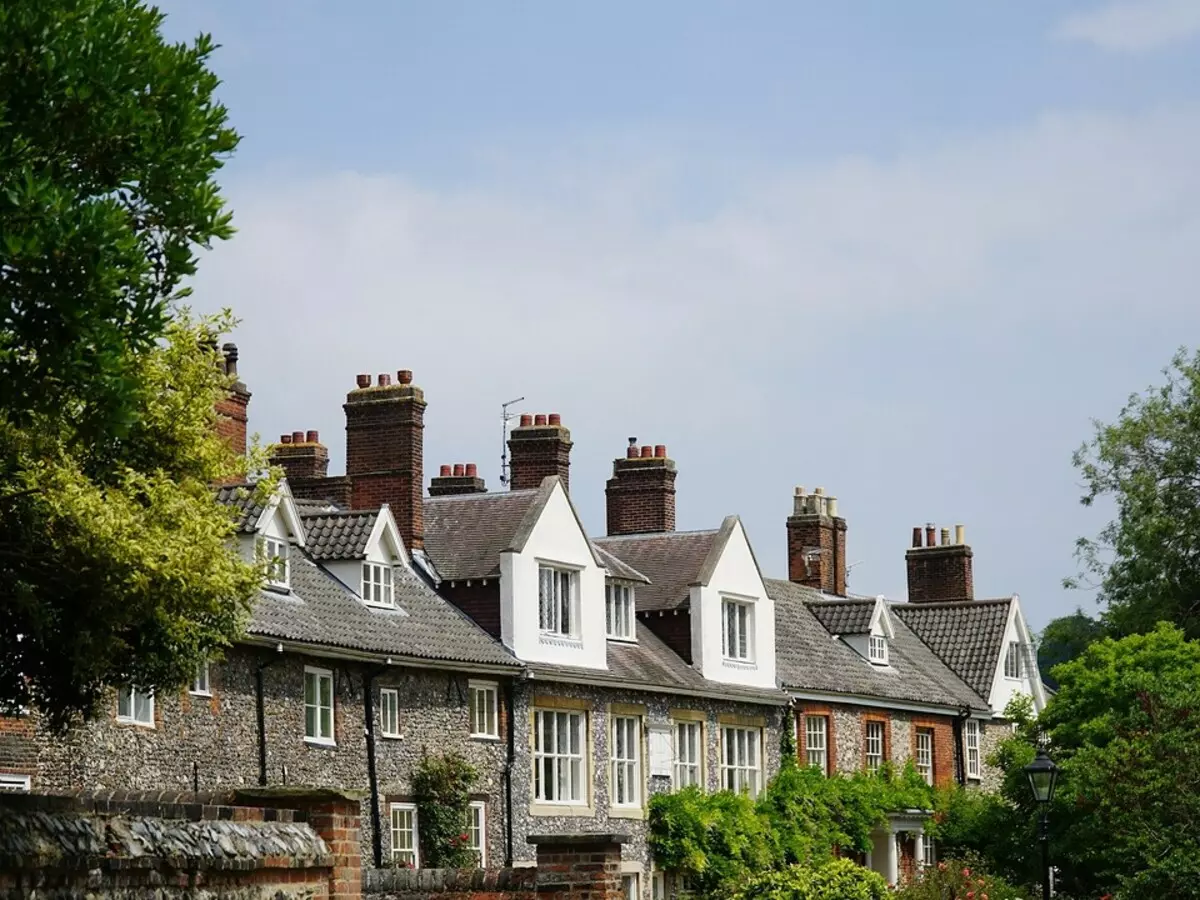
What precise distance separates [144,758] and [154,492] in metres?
11.1

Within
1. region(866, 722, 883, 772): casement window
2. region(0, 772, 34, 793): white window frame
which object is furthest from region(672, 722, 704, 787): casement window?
region(0, 772, 34, 793): white window frame

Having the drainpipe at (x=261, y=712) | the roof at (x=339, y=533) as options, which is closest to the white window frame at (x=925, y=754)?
the roof at (x=339, y=533)

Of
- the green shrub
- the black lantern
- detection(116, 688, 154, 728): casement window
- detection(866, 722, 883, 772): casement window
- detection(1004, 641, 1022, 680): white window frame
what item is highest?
detection(1004, 641, 1022, 680): white window frame

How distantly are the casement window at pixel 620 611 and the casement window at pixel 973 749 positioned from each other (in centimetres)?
1443

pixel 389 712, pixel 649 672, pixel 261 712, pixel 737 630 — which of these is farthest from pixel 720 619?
pixel 261 712

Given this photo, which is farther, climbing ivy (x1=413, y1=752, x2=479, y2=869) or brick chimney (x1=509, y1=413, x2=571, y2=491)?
brick chimney (x1=509, y1=413, x2=571, y2=491)

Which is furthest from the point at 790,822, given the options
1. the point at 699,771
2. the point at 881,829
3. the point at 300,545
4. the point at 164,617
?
the point at 164,617

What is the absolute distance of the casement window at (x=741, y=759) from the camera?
44.3 m

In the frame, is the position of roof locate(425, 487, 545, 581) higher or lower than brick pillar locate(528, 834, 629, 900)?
higher

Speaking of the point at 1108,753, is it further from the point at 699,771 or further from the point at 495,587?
the point at 495,587

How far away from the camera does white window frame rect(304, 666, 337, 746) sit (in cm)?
3331

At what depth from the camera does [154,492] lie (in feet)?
63.2

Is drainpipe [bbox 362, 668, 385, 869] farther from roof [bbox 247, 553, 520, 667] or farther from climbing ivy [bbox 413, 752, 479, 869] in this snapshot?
climbing ivy [bbox 413, 752, 479, 869]

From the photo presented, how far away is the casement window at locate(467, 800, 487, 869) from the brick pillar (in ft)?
54.0
